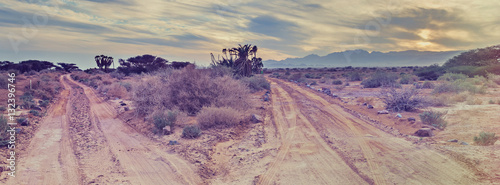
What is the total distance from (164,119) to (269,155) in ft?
14.7

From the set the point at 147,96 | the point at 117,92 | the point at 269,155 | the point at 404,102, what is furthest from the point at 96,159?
the point at 117,92

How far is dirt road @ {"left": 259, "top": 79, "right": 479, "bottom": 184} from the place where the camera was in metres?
5.12

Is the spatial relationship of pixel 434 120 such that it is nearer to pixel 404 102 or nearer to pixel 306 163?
pixel 404 102

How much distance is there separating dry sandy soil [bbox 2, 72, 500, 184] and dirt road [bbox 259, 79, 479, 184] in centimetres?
2

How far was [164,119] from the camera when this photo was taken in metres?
9.47

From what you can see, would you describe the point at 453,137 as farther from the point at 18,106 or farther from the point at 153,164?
the point at 18,106

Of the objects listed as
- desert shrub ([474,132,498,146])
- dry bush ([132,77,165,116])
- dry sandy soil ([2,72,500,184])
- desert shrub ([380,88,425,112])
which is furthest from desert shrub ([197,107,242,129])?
desert shrub ([380,88,425,112])

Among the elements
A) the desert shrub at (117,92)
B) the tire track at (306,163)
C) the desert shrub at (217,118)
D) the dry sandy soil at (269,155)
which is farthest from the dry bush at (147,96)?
the desert shrub at (117,92)

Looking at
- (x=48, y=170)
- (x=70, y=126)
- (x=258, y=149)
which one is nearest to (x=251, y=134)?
(x=258, y=149)

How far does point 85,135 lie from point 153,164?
407cm

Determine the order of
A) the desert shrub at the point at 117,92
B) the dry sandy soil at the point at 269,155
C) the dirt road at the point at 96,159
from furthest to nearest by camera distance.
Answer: the desert shrub at the point at 117,92
the dirt road at the point at 96,159
the dry sandy soil at the point at 269,155

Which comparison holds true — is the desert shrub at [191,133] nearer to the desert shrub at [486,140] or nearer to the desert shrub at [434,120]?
the desert shrub at [486,140]

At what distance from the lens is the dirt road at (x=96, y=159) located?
5430mm

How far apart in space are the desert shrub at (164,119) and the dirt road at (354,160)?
12.4 feet
